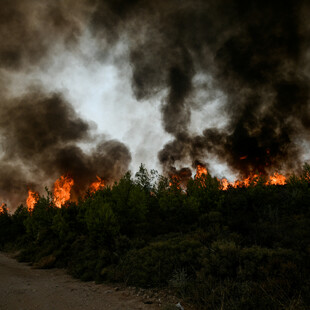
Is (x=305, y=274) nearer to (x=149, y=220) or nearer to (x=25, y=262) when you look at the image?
(x=149, y=220)

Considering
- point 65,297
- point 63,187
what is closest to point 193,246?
point 65,297

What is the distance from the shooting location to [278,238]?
986 cm

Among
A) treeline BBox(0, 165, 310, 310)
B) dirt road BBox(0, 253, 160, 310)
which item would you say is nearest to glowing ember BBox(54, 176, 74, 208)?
treeline BBox(0, 165, 310, 310)

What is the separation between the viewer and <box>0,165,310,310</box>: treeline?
220 inches

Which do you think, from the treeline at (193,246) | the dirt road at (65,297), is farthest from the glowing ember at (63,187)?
the dirt road at (65,297)

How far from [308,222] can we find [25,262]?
72.6ft

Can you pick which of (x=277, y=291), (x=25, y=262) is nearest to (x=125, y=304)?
(x=277, y=291)

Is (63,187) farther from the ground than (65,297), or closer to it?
farther from the ground

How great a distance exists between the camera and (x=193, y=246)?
9.26 m

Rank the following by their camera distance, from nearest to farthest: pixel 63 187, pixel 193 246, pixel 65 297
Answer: pixel 65 297, pixel 193 246, pixel 63 187

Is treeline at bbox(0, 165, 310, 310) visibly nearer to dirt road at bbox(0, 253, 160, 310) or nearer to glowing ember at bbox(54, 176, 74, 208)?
dirt road at bbox(0, 253, 160, 310)

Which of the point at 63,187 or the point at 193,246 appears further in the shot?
the point at 63,187

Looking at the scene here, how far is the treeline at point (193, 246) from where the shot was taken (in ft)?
→ 18.4

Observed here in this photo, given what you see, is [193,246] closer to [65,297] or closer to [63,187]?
[65,297]
